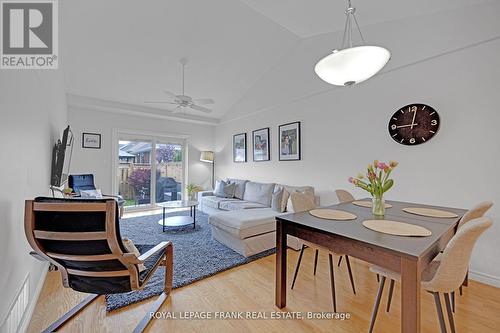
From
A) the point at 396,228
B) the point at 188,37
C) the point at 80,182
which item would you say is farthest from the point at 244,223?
the point at 80,182

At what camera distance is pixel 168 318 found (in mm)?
1721

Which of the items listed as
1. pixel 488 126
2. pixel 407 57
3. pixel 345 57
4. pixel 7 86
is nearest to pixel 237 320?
pixel 345 57

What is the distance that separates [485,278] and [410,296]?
201 centimetres

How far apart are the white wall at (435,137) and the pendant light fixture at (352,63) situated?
1.52 meters

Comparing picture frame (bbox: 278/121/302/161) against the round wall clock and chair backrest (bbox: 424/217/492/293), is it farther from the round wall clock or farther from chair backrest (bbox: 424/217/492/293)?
chair backrest (bbox: 424/217/492/293)

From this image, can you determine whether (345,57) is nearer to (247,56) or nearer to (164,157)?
(247,56)

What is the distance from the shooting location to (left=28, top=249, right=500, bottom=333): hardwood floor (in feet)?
5.36

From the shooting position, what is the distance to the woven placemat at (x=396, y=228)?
54.8 inches

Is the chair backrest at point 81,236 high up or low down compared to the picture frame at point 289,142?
down

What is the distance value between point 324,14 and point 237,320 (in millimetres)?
3437

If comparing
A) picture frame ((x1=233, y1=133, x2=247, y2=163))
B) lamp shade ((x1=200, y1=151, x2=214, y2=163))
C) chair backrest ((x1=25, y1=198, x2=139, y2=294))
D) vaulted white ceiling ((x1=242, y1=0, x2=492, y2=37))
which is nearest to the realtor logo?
chair backrest ((x1=25, y1=198, x2=139, y2=294))

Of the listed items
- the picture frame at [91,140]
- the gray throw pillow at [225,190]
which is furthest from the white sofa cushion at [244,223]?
the picture frame at [91,140]

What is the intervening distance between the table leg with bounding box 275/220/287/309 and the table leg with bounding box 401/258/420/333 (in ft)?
2.85

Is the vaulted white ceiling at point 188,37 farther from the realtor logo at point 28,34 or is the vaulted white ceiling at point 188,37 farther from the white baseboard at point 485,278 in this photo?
the white baseboard at point 485,278
